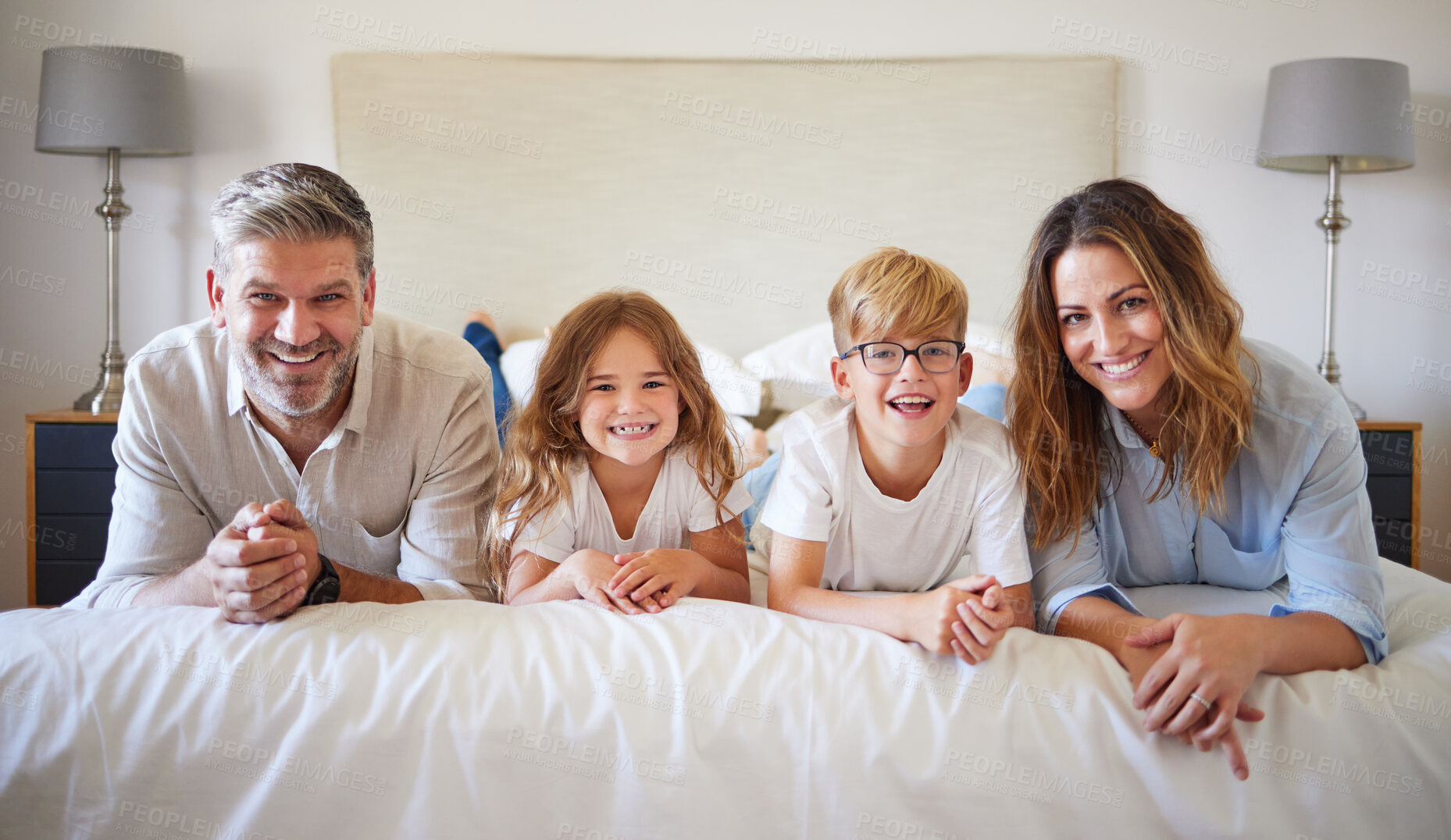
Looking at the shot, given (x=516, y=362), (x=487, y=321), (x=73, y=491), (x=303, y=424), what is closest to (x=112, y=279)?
(x=73, y=491)

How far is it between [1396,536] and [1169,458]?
1941 millimetres

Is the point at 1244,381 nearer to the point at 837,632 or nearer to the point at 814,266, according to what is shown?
the point at 837,632

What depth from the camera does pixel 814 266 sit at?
3033mm

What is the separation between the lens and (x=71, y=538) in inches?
99.0

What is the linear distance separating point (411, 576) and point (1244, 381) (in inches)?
44.9

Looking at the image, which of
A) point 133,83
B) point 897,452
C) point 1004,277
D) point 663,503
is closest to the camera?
point 897,452

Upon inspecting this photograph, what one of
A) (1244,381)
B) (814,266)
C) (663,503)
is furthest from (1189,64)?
(663,503)

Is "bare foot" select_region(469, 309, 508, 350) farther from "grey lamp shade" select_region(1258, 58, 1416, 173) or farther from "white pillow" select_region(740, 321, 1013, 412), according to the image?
"grey lamp shade" select_region(1258, 58, 1416, 173)

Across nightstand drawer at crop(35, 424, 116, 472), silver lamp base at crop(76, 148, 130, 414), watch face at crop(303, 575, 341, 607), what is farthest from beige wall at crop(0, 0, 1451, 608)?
watch face at crop(303, 575, 341, 607)

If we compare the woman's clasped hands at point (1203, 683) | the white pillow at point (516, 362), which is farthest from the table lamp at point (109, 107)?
the woman's clasped hands at point (1203, 683)

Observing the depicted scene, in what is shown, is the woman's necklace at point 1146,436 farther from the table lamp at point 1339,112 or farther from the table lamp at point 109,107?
the table lamp at point 109,107

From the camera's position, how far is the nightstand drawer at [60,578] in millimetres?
2523

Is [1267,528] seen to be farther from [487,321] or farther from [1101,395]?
[487,321]

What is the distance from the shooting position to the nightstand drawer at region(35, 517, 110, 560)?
2510 mm
